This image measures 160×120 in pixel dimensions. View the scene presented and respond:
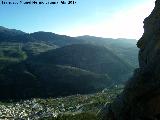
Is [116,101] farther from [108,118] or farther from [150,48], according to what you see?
[150,48]

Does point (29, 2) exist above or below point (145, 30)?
above

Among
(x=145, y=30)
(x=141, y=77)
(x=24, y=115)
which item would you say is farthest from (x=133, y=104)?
(x=24, y=115)

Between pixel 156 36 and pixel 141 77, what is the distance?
7.67 m

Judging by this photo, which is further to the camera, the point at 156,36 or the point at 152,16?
the point at 152,16

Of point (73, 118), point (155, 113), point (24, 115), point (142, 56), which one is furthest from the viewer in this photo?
point (24, 115)

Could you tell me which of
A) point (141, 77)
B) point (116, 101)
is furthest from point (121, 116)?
point (141, 77)

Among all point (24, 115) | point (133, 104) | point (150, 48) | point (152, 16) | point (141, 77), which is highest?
point (152, 16)

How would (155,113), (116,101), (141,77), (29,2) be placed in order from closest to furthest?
(155,113), (141,77), (116,101), (29,2)

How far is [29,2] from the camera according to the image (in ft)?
176

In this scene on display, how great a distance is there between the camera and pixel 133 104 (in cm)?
3525

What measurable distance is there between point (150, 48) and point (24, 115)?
543ft

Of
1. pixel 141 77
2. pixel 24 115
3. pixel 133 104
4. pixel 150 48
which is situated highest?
pixel 150 48

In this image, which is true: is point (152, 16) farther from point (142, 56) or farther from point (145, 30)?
point (142, 56)

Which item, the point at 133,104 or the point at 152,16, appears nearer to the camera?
the point at 133,104
